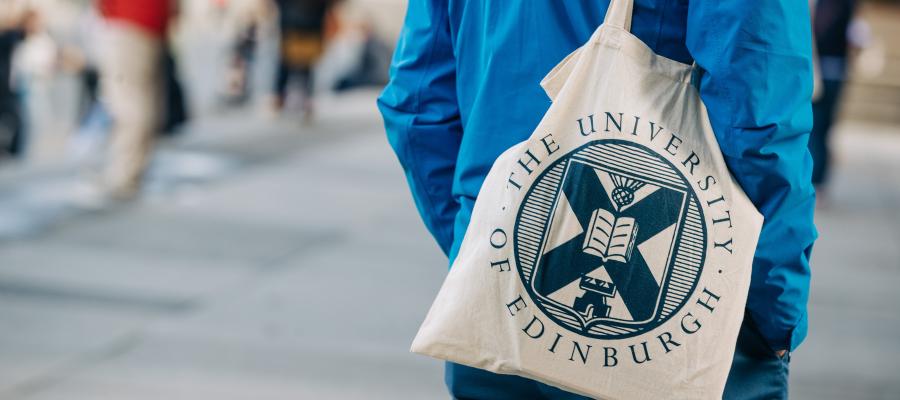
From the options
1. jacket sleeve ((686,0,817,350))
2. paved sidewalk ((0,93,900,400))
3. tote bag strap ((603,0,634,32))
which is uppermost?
tote bag strap ((603,0,634,32))

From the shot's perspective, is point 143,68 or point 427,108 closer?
point 427,108

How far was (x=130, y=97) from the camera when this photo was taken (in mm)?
8305

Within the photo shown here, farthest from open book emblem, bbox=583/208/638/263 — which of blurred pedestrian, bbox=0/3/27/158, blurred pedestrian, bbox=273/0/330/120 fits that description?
blurred pedestrian, bbox=273/0/330/120

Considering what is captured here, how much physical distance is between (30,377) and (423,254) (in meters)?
2.95

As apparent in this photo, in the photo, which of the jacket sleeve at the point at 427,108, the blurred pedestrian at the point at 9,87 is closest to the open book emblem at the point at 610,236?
the jacket sleeve at the point at 427,108

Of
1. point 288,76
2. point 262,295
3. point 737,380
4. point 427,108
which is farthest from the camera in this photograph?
point 288,76

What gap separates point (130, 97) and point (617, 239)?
6.85m

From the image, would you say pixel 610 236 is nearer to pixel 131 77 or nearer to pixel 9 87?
pixel 131 77

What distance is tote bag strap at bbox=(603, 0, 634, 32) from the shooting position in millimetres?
1929

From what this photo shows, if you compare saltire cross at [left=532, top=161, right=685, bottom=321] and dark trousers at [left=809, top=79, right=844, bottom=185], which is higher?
saltire cross at [left=532, top=161, right=685, bottom=321]

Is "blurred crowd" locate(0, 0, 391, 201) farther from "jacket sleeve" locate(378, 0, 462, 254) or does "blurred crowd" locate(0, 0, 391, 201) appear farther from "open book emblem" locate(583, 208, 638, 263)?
"open book emblem" locate(583, 208, 638, 263)

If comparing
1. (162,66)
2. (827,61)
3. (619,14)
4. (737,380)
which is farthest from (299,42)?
(619,14)

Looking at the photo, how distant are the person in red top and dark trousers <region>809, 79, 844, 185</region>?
4.72 metres

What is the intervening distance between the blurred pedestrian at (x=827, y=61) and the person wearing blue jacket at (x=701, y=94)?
729 centimetres
